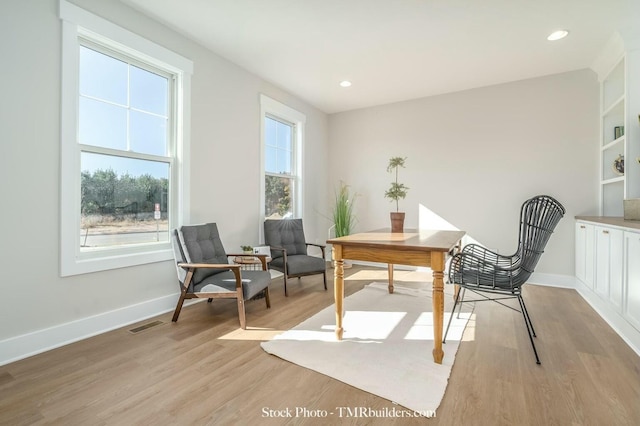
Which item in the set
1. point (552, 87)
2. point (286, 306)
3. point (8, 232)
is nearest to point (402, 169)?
point (552, 87)

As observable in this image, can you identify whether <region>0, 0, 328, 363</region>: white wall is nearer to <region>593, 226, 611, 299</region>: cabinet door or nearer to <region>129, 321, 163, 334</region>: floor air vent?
<region>129, 321, 163, 334</region>: floor air vent

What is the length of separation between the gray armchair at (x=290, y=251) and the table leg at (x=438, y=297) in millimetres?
1880

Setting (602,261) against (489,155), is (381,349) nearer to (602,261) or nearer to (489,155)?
(602,261)

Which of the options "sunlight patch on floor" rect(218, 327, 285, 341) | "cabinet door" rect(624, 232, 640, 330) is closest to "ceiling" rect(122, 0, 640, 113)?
"cabinet door" rect(624, 232, 640, 330)

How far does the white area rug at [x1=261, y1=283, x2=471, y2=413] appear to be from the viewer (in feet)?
5.73

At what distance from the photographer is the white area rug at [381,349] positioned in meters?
1.75

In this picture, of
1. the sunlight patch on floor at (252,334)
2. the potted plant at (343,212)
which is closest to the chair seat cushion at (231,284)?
the sunlight patch on floor at (252,334)

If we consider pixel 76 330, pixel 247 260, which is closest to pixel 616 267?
pixel 247 260

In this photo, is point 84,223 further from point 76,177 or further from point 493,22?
point 493,22

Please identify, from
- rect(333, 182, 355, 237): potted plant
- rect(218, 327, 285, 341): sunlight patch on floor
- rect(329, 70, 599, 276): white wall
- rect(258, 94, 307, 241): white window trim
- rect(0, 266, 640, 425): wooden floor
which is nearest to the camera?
rect(0, 266, 640, 425): wooden floor

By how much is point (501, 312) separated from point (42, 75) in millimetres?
4350

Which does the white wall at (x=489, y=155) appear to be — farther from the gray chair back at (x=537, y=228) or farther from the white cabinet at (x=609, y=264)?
the gray chair back at (x=537, y=228)

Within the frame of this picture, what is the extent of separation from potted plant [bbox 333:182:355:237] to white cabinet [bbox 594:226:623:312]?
3177mm

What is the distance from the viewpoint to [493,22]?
287cm
